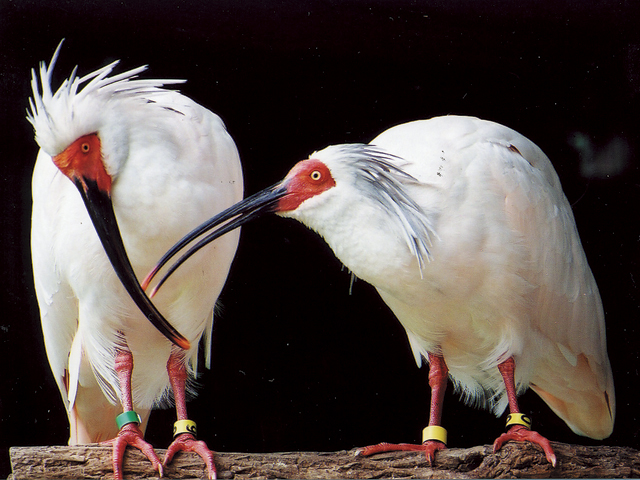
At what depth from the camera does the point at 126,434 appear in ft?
9.56

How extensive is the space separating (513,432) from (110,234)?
1670 millimetres

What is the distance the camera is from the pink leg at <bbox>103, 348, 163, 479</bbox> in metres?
2.81

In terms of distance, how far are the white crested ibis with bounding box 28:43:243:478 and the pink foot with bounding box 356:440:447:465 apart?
1.87ft

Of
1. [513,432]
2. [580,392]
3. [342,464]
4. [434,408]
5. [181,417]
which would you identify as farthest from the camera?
[580,392]

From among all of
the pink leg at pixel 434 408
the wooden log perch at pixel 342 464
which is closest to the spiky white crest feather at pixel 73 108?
the wooden log perch at pixel 342 464

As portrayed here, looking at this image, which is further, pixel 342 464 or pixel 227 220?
pixel 227 220

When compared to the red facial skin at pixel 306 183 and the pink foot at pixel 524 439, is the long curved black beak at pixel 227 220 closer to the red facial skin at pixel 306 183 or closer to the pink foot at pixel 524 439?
the red facial skin at pixel 306 183

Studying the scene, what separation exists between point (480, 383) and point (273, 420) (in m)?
0.93

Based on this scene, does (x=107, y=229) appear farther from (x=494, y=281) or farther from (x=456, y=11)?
(x=456, y=11)

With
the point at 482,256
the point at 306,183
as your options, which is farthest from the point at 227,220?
the point at 482,256

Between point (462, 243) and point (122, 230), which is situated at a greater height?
point (122, 230)

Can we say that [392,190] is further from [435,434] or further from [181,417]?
[181,417]

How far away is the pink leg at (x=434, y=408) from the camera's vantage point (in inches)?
117

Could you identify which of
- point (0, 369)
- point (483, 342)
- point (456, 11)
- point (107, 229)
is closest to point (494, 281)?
point (483, 342)
